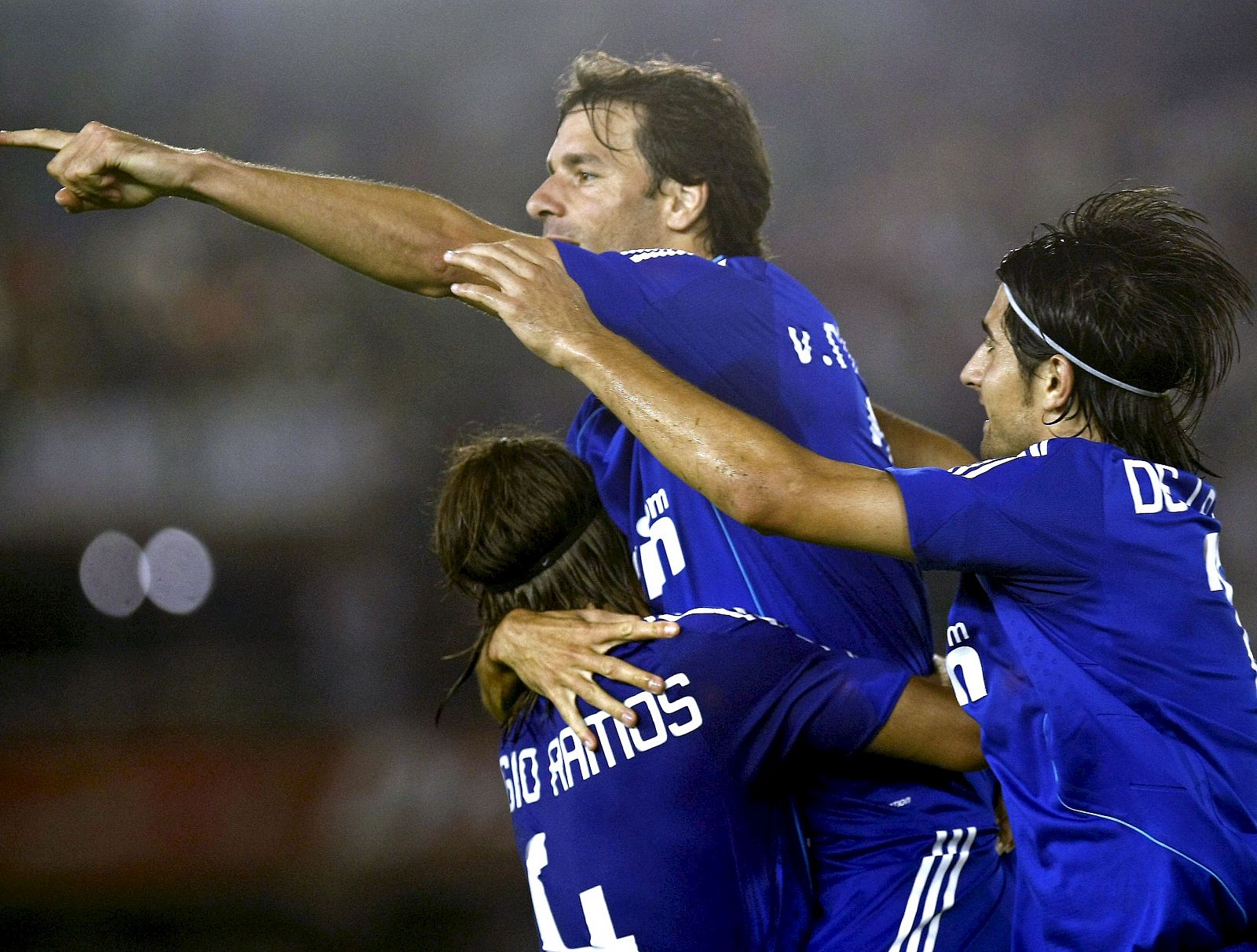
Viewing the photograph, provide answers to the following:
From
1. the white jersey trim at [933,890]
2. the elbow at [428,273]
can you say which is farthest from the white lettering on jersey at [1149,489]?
the elbow at [428,273]

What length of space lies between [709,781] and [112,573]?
568 cm

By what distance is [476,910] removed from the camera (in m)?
5.94

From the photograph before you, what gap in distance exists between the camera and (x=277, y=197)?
2.27 metres

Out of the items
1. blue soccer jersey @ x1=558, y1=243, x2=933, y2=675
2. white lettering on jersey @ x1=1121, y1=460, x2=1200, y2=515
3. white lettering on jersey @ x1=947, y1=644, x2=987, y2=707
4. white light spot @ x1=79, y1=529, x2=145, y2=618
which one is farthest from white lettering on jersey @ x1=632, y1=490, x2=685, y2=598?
white light spot @ x1=79, y1=529, x2=145, y2=618

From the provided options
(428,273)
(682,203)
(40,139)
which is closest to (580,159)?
(682,203)

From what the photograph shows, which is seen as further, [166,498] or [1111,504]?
[166,498]

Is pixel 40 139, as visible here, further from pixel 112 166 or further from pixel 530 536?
pixel 530 536

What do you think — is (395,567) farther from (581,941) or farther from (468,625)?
(581,941)

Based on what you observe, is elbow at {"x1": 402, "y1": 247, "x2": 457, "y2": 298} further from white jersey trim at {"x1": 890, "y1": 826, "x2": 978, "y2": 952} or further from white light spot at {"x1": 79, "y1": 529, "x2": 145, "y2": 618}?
white light spot at {"x1": 79, "y1": 529, "x2": 145, "y2": 618}

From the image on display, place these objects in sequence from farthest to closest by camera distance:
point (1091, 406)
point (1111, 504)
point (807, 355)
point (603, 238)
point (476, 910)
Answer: point (476, 910) → point (603, 238) → point (807, 355) → point (1091, 406) → point (1111, 504)

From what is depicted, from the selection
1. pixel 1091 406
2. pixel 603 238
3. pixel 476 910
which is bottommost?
pixel 476 910

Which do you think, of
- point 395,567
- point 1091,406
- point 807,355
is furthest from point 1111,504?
point 395,567

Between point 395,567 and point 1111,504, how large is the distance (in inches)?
208

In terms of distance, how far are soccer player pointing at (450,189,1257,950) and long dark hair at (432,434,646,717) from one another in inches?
11.6
